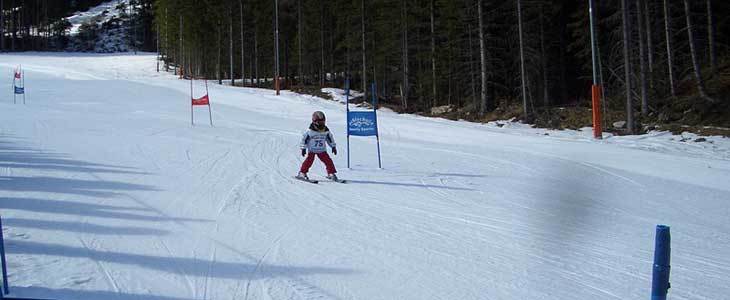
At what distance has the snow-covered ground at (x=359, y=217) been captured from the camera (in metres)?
5.77

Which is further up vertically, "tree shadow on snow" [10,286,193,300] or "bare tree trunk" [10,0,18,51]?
"bare tree trunk" [10,0,18,51]

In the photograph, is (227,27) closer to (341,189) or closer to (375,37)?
(375,37)

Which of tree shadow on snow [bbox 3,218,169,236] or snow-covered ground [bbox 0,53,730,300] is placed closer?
Result: snow-covered ground [bbox 0,53,730,300]

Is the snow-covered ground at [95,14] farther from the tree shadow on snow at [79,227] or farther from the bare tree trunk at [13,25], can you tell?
the tree shadow on snow at [79,227]

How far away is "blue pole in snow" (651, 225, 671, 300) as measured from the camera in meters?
3.82

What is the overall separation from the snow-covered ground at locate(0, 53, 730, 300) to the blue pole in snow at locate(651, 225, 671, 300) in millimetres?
1702

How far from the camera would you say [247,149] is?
624 inches

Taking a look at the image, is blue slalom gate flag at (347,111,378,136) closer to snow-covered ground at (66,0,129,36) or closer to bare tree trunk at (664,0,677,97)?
bare tree trunk at (664,0,677,97)

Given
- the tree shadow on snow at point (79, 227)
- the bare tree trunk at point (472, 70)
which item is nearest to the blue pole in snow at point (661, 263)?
the tree shadow on snow at point (79, 227)

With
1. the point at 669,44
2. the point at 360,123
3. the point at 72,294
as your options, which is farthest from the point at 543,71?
the point at 72,294

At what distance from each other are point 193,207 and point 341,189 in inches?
116

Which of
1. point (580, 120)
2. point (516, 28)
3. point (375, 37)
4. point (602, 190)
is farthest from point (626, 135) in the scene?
point (375, 37)

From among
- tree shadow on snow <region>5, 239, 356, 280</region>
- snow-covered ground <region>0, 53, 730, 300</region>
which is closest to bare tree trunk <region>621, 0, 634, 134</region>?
snow-covered ground <region>0, 53, 730, 300</region>

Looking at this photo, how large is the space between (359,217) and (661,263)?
5.17m
